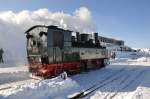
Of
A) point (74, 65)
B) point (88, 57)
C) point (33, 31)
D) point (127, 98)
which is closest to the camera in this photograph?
point (127, 98)

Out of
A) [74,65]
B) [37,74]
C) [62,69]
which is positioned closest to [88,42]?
[74,65]

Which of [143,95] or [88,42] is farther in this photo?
[88,42]

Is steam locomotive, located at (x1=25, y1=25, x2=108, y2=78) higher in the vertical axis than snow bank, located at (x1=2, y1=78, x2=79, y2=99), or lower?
higher

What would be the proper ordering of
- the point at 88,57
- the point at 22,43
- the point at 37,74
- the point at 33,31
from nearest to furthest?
the point at 37,74 < the point at 33,31 < the point at 88,57 < the point at 22,43

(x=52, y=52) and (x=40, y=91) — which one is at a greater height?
(x=52, y=52)

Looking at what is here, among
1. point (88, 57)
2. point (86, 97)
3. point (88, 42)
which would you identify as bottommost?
point (86, 97)

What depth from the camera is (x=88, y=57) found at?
2531 cm

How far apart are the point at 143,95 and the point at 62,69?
900 centimetres

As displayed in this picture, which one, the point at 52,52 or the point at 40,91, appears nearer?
the point at 40,91

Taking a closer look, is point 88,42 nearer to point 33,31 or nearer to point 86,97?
point 33,31

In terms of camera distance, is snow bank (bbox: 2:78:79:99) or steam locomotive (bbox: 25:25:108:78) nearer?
snow bank (bbox: 2:78:79:99)

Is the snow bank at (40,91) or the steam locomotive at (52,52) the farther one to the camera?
the steam locomotive at (52,52)

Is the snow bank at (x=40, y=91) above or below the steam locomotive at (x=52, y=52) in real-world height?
below

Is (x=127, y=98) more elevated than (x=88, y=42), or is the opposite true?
(x=88, y=42)
